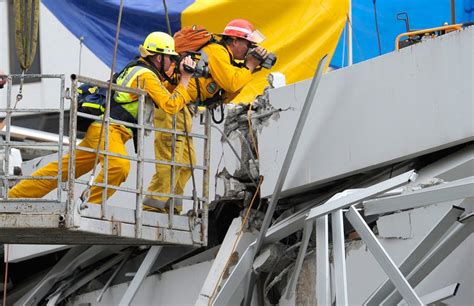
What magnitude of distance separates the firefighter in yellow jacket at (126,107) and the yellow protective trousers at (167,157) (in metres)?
0.31

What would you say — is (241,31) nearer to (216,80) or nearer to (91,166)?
(216,80)

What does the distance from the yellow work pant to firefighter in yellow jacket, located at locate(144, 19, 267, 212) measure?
372 millimetres

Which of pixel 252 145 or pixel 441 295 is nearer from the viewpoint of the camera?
pixel 441 295

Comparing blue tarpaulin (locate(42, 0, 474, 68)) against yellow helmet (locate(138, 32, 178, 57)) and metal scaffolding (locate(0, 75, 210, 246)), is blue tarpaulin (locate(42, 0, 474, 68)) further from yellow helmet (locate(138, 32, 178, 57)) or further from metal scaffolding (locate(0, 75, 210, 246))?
metal scaffolding (locate(0, 75, 210, 246))

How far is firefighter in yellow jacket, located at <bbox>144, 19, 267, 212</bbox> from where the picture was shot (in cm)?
978

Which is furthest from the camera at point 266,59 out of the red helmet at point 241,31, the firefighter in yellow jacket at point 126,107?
the firefighter in yellow jacket at point 126,107

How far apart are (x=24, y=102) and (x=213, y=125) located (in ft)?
25.0

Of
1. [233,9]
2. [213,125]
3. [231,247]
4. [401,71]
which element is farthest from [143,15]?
[401,71]

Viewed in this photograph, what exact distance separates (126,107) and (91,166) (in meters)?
0.60

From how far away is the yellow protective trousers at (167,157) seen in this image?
9.77m

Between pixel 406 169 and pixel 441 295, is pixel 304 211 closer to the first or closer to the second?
pixel 406 169

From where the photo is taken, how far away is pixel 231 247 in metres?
9.59

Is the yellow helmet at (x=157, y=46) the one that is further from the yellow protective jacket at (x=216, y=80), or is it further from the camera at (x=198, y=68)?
the yellow protective jacket at (x=216, y=80)

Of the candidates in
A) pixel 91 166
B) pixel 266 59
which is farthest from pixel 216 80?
pixel 91 166
